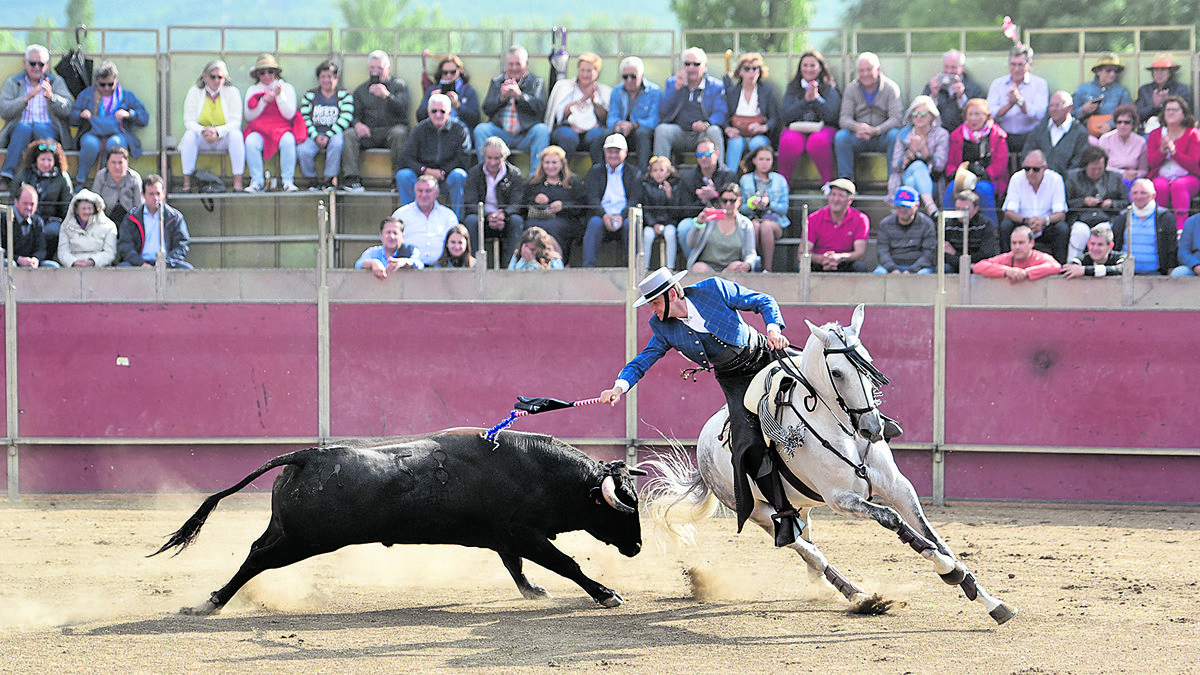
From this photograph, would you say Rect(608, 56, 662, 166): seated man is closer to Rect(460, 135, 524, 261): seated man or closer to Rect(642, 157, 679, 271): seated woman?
Rect(642, 157, 679, 271): seated woman

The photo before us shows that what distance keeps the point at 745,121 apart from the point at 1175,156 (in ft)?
12.7

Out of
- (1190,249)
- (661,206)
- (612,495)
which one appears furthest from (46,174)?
(1190,249)

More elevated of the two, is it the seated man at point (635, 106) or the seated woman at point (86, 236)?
the seated man at point (635, 106)

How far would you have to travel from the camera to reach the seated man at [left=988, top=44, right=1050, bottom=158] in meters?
12.7

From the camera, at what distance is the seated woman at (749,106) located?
1284 centimetres

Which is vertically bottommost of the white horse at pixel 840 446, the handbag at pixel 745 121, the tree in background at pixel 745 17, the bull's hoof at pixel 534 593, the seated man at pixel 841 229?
the bull's hoof at pixel 534 593

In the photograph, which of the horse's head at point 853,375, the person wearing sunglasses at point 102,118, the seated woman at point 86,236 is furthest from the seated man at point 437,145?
the horse's head at point 853,375

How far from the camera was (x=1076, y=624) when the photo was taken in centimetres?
657

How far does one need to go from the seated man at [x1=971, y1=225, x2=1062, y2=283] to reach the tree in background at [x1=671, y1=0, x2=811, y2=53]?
18.6 metres

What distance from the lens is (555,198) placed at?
39.5 feet

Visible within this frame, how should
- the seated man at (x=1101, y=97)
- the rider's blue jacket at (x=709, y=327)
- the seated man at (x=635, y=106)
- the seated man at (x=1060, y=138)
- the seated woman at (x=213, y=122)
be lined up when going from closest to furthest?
the rider's blue jacket at (x=709, y=327)
the seated man at (x=1060, y=138)
the seated man at (x=1101, y=97)
the seated man at (x=635, y=106)
the seated woman at (x=213, y=122)

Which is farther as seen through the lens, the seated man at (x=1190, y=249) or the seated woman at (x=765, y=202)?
the seated woman at (x=765, y=202)

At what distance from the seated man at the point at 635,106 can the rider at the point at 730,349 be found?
593cm

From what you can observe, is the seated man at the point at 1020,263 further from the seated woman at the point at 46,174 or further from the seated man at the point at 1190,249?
the seated woman at the point at 46,174
